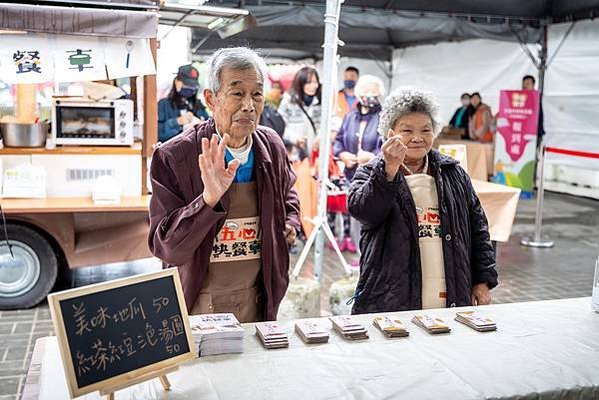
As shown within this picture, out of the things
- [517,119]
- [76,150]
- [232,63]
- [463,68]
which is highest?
[463,68]

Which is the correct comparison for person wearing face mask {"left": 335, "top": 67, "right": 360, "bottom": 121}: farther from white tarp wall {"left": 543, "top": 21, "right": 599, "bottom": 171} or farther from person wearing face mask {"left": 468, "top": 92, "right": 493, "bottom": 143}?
person wearing face mask {"left": 468, "top": 92, "right": 493, "bottom": 143}

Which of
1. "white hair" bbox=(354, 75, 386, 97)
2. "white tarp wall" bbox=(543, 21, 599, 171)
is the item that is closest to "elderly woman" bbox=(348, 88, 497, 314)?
"white hair" bbox=(354, 75, 386, 97)

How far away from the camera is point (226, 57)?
7.54ft

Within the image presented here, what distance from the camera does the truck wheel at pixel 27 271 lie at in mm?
5055

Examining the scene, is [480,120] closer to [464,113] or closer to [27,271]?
[464,113]

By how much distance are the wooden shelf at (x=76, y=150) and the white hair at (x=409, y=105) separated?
10.5ft

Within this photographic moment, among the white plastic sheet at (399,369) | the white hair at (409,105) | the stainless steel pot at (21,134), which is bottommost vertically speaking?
the white plastic sheet at (399,369)

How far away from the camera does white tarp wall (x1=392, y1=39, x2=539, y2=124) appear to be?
40.7ft

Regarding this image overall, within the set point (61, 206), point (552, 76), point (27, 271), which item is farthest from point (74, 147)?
A: point (552, 76)

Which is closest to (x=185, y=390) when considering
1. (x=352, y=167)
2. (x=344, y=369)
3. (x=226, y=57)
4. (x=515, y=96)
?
(x=344, y=369)

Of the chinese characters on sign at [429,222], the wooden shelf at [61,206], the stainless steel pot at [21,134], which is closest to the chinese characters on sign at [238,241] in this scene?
the chinese characters on sign at [429,222]

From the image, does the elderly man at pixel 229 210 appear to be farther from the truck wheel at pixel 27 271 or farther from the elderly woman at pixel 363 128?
the elderly woman at pixel 363 128

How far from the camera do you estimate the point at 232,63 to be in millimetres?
2277

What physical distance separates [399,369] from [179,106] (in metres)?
5.62
